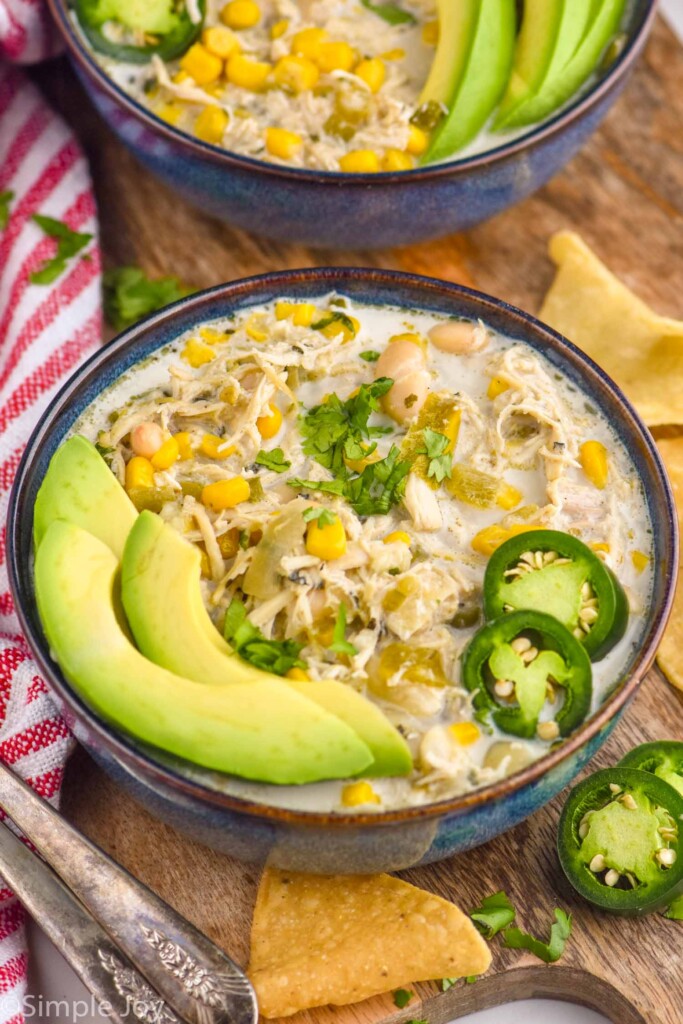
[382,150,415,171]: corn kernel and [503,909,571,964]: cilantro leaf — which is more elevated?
[382,150,415,171]: corn kernel

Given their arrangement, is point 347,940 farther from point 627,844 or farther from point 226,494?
point 226,494

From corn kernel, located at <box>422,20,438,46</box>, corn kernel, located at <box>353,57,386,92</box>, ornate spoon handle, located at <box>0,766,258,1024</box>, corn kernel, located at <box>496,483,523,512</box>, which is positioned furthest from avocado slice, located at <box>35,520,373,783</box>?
corn kernel, located at <box>422,20,438,46</box>

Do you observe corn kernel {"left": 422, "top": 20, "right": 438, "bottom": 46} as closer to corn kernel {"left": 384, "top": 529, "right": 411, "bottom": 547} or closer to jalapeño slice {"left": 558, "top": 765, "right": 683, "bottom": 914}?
corn kernel {"left": 384, "top": 529, "right": 411, "bottom": 547}

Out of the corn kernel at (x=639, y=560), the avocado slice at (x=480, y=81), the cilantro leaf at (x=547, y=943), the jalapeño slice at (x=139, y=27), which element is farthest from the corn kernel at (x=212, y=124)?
the cilantro leaf at (x=547, y=943)

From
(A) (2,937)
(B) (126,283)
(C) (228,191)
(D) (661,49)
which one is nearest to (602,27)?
(D) (661,49)

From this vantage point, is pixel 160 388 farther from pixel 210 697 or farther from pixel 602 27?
pixel 602 27

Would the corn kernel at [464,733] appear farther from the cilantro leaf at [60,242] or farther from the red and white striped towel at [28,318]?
the cilantro leaf at [60,242]
